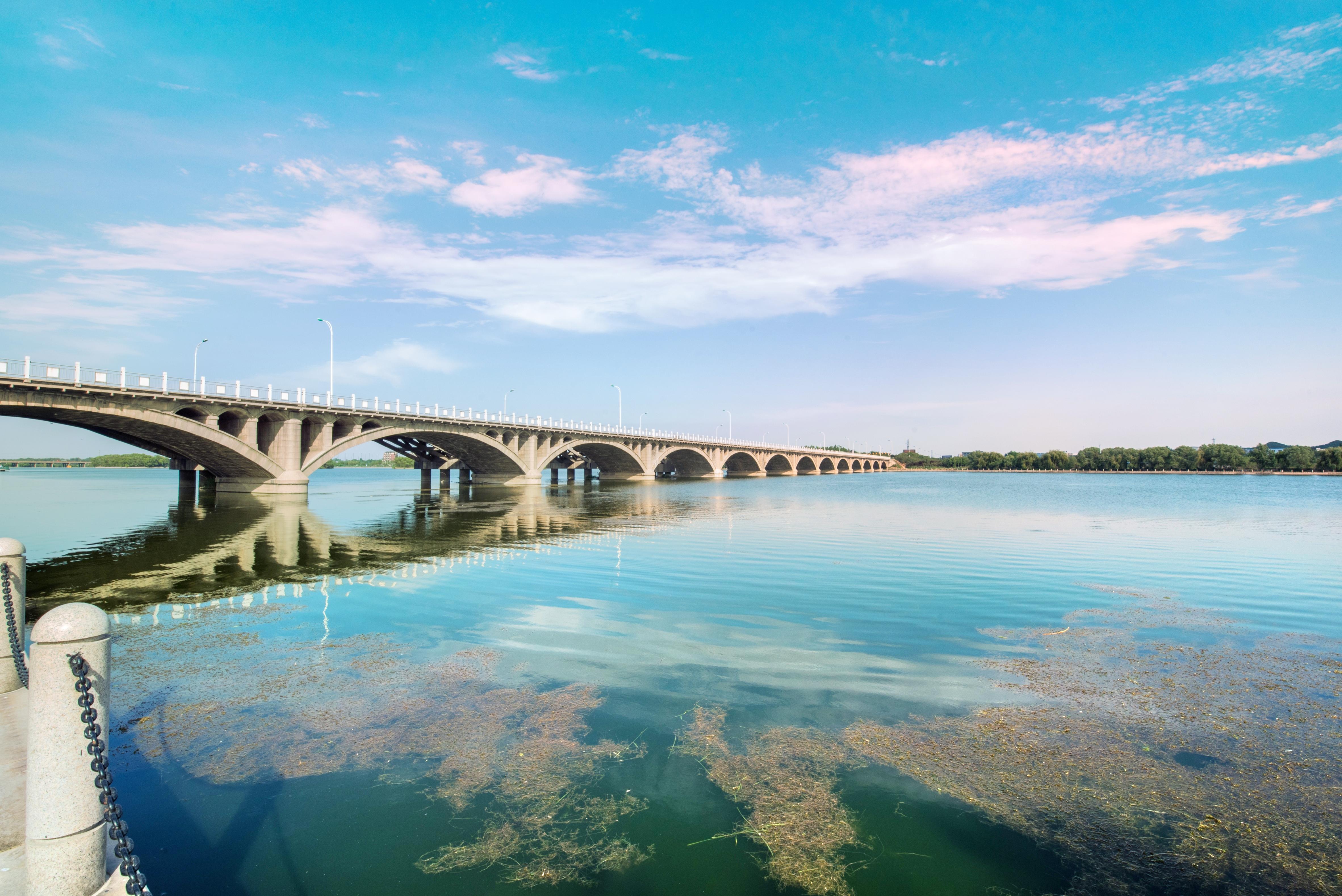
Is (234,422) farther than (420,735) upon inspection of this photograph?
Yes

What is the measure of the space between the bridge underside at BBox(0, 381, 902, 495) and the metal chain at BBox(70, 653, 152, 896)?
156 feet

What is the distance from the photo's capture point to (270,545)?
26938 mm

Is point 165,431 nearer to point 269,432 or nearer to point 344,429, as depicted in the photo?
point 269,432

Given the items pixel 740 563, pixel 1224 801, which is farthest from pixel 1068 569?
pixel 1224 801

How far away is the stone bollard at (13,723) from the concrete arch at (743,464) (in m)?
134

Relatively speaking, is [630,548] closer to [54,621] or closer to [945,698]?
[945,698]

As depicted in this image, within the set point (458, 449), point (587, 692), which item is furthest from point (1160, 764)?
point (458, 449)

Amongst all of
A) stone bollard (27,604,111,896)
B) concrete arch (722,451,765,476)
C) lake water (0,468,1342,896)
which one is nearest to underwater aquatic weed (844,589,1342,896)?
lake water (0,468,1342,896)

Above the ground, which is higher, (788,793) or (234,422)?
(234,422)

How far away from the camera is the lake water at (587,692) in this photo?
18.8 ft

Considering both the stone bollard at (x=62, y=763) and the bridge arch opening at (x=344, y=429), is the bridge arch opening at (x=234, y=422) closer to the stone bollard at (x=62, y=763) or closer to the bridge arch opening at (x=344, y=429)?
the bridge arch opening at (x=344, y=429)

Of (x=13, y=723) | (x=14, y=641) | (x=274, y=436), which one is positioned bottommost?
(x=13, y=723)

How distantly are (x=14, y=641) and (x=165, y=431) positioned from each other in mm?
48983

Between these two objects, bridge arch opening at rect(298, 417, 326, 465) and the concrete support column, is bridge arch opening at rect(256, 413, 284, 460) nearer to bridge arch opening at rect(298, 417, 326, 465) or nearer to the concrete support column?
the concrete support column
